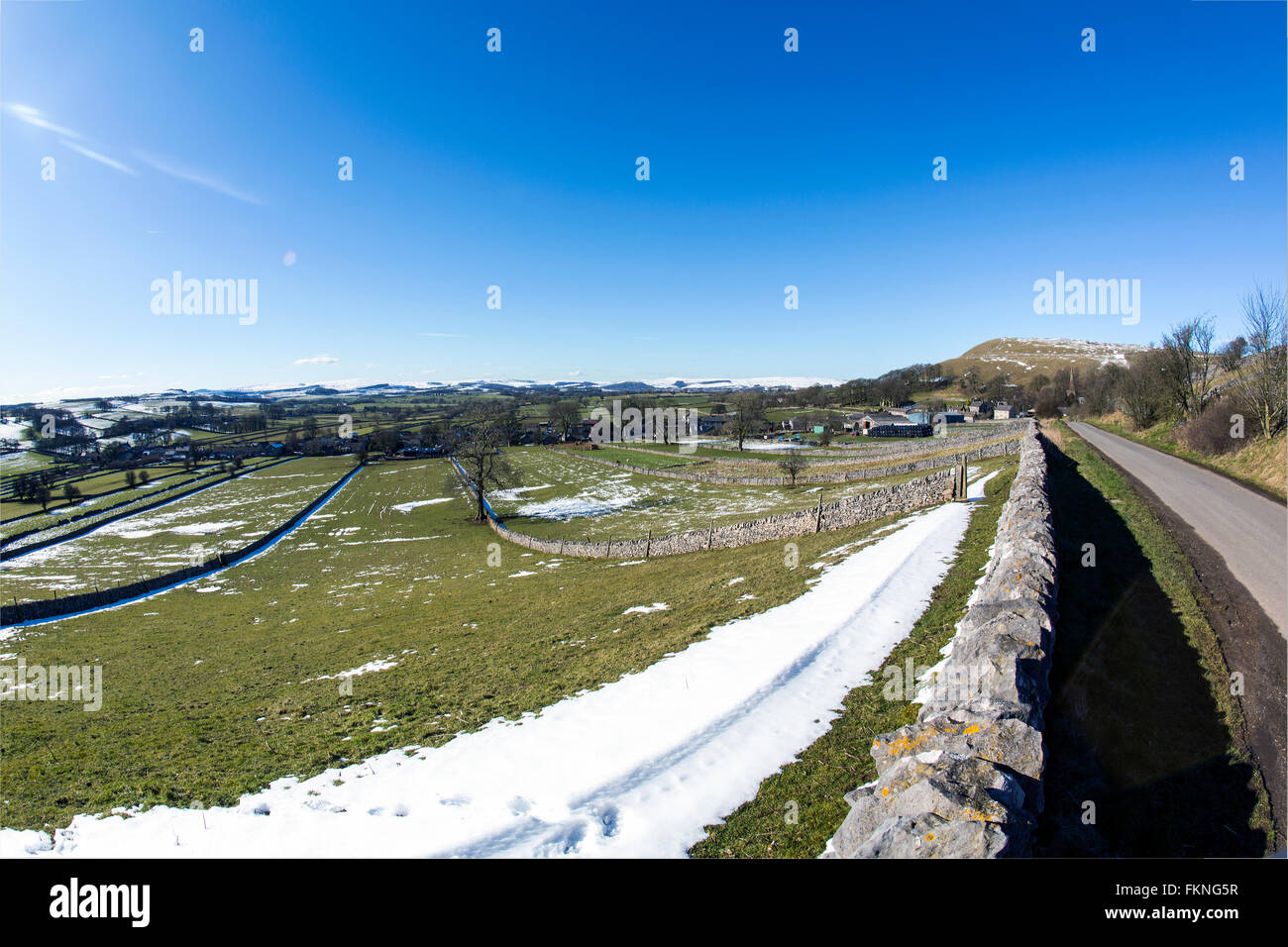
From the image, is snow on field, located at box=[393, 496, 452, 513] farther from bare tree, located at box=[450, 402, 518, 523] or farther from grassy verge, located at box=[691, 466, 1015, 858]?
grassy verge, located at box=[691, 466, 1015, 858]

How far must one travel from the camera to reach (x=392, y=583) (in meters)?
29.8

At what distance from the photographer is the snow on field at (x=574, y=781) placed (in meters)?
5.96

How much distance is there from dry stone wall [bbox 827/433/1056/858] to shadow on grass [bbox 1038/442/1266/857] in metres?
0.85

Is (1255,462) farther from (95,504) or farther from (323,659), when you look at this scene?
(95,504)

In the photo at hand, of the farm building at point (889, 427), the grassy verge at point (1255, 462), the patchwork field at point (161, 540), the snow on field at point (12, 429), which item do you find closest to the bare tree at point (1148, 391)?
the grassy verge at point (1255, 462)

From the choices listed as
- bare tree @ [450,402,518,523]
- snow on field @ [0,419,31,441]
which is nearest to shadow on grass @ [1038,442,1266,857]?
bare tree @ [450,402,518,523]

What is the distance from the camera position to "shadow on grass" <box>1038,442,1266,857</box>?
19.0 feet

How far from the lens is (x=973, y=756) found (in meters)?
4.70

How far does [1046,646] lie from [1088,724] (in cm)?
133

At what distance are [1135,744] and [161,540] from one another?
7051 cm

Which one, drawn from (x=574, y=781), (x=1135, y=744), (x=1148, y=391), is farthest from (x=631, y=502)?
(x=1148, y=391)

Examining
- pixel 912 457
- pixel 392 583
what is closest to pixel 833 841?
pixel 392 583

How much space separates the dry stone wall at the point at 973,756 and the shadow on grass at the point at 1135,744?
2.78 feet
